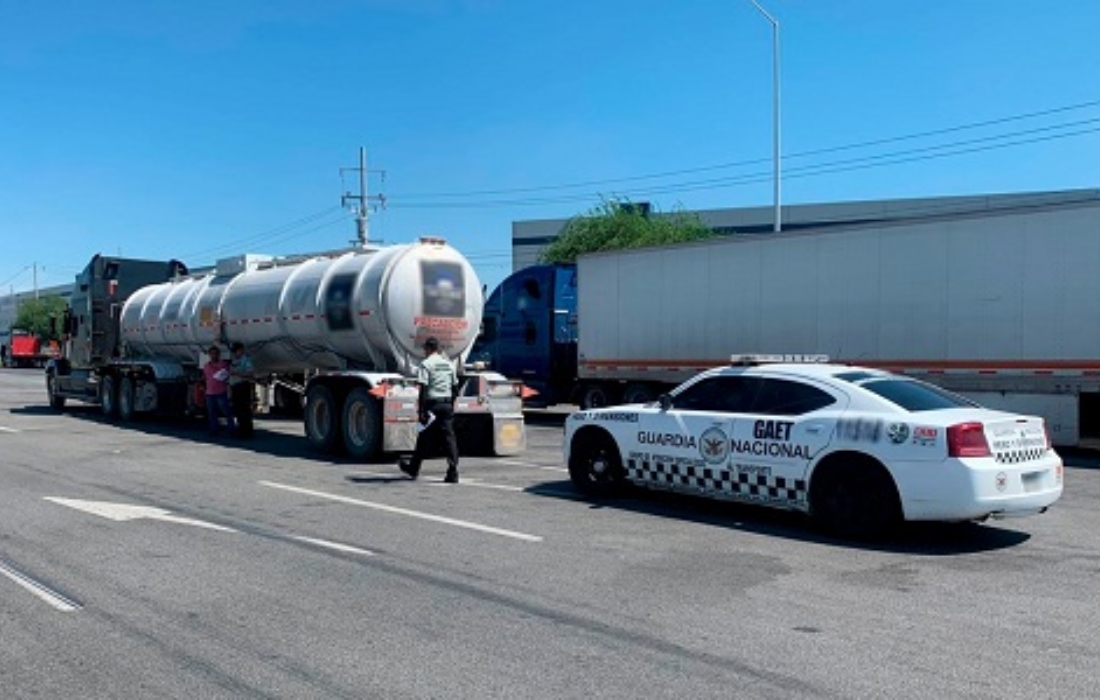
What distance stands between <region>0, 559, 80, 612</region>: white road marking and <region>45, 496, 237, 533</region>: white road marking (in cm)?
178

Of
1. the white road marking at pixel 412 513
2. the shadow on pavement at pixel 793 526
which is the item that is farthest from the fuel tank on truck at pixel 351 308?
the shadow on pavement at pixel 793 526

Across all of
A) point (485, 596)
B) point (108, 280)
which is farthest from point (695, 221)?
point (485, 596)

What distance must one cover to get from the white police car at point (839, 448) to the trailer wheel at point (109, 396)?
1537cm

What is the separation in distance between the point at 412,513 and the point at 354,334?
18.5 ft

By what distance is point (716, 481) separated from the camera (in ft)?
29.7

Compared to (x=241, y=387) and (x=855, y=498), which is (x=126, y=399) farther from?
(x=855, y=498)

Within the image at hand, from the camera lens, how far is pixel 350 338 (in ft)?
48.1

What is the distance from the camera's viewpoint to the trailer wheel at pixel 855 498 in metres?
7.91

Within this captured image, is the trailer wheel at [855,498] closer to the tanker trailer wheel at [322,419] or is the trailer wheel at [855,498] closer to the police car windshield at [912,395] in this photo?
the police car windshield at [912,395]

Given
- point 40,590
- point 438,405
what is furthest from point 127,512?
point 438,405

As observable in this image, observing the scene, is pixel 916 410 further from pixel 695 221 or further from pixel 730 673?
pixel 695 221

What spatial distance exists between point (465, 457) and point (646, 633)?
920cm

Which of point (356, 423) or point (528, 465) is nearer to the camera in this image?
point (528, 465)

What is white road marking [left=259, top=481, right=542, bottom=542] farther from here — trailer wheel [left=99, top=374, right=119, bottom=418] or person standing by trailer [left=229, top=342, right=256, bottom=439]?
trailer wheel [left=99, top=374, right=119, bottom=418]
